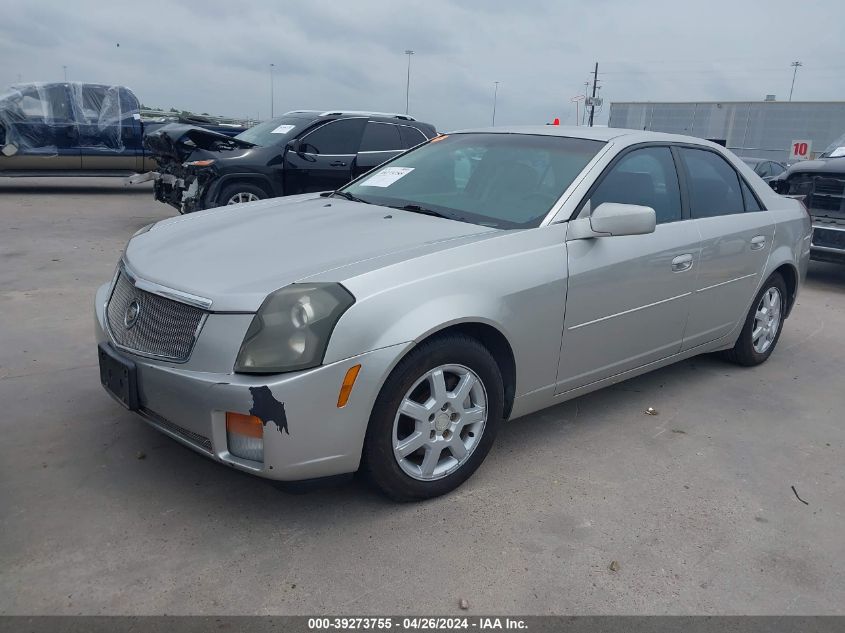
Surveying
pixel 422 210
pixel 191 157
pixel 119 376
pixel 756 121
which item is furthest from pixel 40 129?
pixel 756 121

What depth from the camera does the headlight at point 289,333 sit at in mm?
2486

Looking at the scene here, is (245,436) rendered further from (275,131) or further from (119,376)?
(275,131)

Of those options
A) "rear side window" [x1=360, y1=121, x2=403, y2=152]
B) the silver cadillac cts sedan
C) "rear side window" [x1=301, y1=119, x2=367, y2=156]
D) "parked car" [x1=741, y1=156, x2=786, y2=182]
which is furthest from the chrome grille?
"parked car" [x1=741, y1=156, x2=786, y2=182]

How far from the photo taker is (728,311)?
4398mm

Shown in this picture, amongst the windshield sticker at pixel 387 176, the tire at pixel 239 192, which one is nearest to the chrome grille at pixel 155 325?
the windshield sticker at pixel 387 176

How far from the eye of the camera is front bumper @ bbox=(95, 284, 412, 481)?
8.11 feet

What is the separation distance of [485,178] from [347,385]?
5.58 ft

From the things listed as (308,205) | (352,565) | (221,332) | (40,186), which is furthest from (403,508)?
(40,186)

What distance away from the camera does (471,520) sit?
113 inches

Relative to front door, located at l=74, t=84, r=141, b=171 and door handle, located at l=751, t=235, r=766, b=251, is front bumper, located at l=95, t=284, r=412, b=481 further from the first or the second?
front door, located at l=74, t=84, r=141, b=171

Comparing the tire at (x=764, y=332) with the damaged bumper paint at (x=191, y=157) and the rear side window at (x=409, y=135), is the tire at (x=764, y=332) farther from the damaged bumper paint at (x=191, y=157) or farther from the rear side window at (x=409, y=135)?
the damaged bumper paint at (x=191, y=157)

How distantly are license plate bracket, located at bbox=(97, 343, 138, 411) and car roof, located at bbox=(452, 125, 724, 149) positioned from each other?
248 centimetres

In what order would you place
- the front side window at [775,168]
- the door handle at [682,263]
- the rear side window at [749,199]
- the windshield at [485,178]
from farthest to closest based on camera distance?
the front side window at [775,168], the rear side window at [749,199], the door handle at [682,263], the windshield at [485,178]

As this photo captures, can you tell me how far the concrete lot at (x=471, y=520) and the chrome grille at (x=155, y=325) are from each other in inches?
25.1
